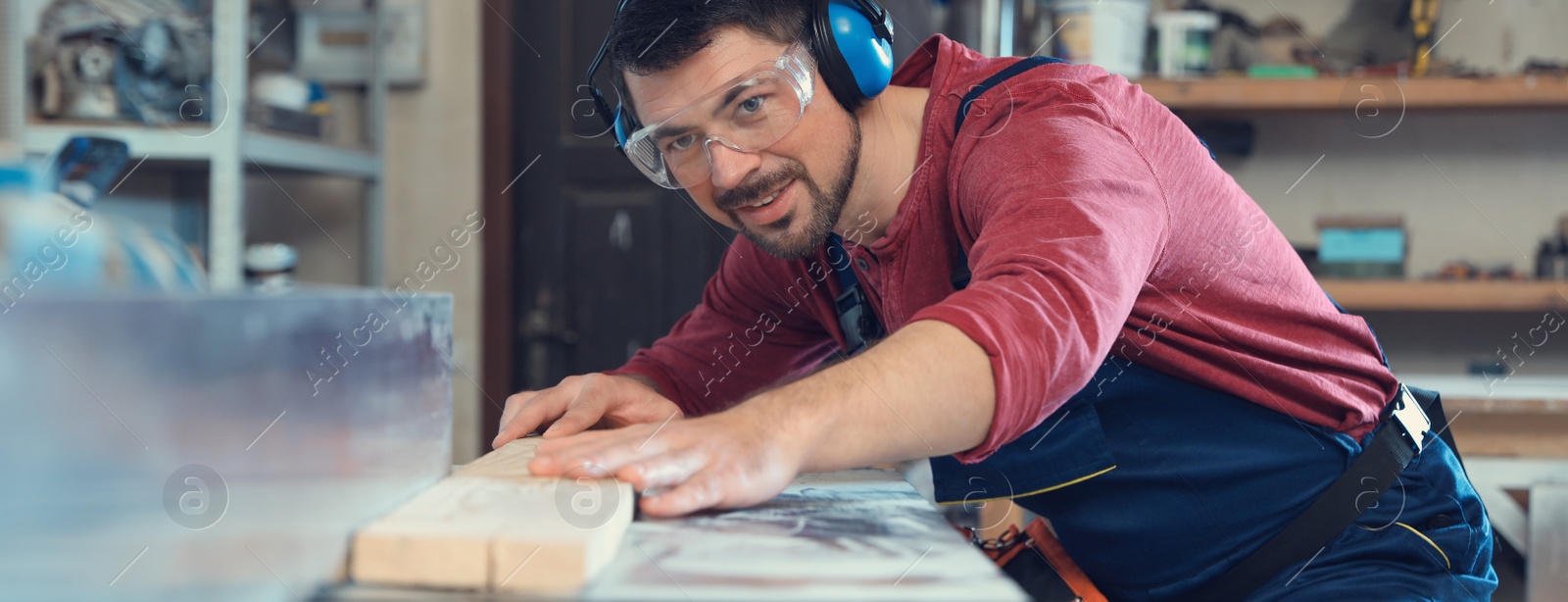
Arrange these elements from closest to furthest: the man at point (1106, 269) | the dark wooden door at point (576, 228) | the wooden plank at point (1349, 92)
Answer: the man at point (1106, 269) → the wooden plank at point (1349, 92) → the dark wooden door at point (576, 228)

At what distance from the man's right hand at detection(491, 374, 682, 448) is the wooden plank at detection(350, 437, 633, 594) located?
32cm

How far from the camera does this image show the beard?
44.8 inches

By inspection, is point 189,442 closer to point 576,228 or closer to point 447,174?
point 576,228

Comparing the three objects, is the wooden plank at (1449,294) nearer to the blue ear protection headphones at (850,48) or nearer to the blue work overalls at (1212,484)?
the blue work overalls at (1212,484)

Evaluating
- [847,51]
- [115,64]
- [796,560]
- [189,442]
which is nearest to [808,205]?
[847,51]

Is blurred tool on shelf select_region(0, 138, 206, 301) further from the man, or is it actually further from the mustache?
the mustache

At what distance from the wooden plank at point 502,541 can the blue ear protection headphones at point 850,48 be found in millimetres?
599

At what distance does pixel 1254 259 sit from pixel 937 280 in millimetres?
304

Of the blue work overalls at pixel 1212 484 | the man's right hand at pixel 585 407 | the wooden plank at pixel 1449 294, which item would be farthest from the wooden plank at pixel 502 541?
the wooden plank at pixel 1449 294

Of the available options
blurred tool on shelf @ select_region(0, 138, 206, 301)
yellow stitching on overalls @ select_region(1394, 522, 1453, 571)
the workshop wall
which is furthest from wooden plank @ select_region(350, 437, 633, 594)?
the workshop wall

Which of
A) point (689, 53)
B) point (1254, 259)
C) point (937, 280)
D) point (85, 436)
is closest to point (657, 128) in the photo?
point (689, 53)

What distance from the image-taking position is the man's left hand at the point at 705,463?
63 cm

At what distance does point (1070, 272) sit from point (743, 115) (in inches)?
18.7

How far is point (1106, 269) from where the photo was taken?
745 millimetres
